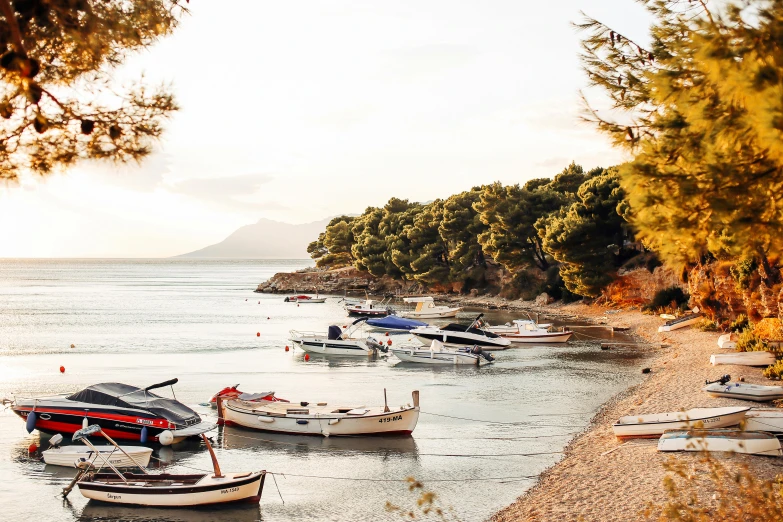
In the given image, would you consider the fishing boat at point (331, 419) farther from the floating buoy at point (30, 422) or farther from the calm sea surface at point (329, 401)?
the floating buoy at point (30, 422)

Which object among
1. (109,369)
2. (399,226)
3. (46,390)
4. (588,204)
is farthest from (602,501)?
(399,226)

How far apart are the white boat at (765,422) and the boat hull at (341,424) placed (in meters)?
10.1

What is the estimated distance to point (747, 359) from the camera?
29688 millimetres

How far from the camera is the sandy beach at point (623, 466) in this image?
14953 mm

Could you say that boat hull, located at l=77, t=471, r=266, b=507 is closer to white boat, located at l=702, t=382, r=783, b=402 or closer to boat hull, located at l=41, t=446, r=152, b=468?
boat hull, located at l=41, t=446, r=152, b=468

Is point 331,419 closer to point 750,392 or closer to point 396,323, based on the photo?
point 750,392

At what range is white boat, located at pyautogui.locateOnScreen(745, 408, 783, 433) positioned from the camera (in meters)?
17.9

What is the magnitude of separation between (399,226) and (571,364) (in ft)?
224

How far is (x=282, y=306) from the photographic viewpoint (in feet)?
295

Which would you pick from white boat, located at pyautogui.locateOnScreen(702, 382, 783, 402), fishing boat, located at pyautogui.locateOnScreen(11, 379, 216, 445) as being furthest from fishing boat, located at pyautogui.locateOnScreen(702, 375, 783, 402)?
fishing boat, located at pyautogui.locateOnScreen(11, 379, 216, 445)

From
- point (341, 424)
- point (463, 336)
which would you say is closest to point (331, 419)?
point (341, 424)

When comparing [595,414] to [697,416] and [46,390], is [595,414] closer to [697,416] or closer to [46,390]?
[697,416]

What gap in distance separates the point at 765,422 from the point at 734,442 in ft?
5.18

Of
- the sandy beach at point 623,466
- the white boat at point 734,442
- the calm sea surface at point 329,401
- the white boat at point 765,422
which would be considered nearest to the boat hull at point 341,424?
the calm sea surface at point 329,401
